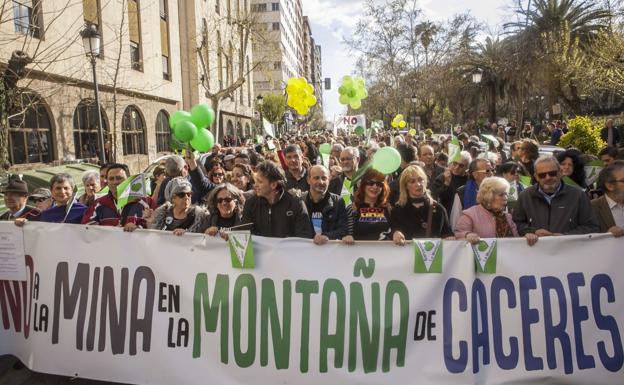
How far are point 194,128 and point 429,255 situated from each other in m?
4.49

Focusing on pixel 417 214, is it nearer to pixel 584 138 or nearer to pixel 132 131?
pixel 584 138

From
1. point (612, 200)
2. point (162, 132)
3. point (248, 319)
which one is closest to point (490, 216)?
point (612, 200)

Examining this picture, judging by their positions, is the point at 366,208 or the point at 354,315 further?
the point at 366,208

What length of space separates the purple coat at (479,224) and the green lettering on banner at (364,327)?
896mm

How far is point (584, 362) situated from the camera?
10.7 feet

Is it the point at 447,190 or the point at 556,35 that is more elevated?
the point at 556,35

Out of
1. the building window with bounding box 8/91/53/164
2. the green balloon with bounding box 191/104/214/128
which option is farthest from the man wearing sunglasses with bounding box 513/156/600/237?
the building window with bounding box 8/91/53/164

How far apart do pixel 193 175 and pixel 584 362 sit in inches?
178

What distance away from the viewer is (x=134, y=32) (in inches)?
813

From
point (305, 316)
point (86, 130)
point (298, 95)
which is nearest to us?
point (305, 316)

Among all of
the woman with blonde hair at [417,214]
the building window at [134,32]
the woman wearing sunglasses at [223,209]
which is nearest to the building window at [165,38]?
the building window at [134,32]

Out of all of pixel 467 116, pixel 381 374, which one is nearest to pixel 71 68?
pixel 381 374

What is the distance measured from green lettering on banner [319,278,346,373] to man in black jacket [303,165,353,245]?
909mm

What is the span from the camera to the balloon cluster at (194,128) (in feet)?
21.7
